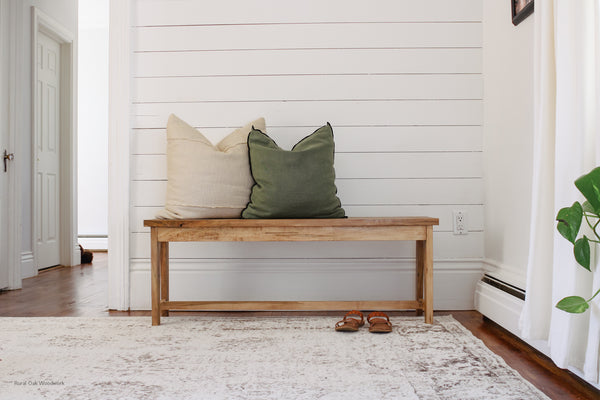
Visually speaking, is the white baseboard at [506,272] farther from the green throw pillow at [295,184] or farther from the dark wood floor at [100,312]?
the green throw pillow at [295,184]

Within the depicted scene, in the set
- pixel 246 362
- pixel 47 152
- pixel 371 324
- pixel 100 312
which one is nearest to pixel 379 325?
pixel 371 324

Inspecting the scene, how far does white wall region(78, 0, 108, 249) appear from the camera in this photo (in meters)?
5.91

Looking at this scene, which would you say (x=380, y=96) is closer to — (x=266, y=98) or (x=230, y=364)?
(x=266, y=98)

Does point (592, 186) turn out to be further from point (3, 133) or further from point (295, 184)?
point (3, 133)

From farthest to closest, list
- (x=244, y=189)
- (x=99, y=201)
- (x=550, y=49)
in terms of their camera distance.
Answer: (x=99, y=201) → (x=244, y=189) → (x=550, y=49)

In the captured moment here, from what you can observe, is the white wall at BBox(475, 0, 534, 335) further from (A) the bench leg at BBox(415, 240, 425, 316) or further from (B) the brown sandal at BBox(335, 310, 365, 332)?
(B) the brown sandal at BBox(335, 310, 365, 332)

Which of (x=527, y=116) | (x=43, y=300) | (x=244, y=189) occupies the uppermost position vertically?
(x=527, y=116)

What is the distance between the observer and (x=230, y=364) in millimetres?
1543

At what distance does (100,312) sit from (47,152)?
2368 mm

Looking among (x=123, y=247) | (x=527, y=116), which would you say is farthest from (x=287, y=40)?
(x=123, y=247)

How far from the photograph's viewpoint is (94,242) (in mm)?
5824

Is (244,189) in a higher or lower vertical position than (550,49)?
lower

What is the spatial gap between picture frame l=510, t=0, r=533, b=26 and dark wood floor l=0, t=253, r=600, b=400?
1358 mm

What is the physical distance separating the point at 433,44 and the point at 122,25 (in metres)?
1.70
